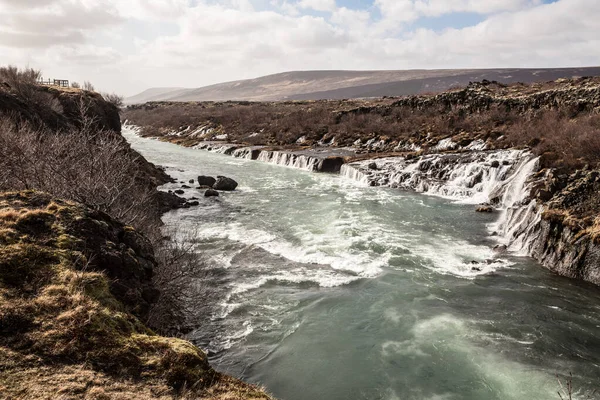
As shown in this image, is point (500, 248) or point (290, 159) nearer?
point (500, 248)

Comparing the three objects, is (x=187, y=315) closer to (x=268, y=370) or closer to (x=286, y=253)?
(x=268, y=370)

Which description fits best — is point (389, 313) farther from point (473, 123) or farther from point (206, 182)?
point (473, 123)

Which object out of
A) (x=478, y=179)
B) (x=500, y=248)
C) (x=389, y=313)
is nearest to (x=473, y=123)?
(x=478, y=179)

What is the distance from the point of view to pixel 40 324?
6133 mm

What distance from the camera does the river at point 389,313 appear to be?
10281 millimetres

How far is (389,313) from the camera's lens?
1359cm

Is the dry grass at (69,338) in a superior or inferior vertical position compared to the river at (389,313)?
superior

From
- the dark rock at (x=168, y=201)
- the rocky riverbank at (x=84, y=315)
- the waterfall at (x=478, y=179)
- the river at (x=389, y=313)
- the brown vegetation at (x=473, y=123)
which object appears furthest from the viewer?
the brown vegetation at (x=473, y=123)

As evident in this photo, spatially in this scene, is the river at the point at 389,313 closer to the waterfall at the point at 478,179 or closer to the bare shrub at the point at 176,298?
the bare shrub at the point at 176,298

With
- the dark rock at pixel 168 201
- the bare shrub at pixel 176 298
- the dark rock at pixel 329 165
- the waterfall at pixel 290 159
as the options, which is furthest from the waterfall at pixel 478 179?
the dark rock at pixel 168 201

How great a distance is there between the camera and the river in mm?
10281

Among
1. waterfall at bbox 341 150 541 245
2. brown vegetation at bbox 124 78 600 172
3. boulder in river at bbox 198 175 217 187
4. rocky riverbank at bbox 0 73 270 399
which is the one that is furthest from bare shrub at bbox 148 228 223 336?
boulder in river at bbox 198 175 217 187

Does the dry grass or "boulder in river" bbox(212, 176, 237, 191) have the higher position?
the dry grass

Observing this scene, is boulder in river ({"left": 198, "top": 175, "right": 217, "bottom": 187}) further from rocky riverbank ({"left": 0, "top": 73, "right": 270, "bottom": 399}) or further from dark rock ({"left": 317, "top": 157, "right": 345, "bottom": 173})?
rocky riverbank ({"left": 0, "top": 73, "right": 270, "bottom": 399})
